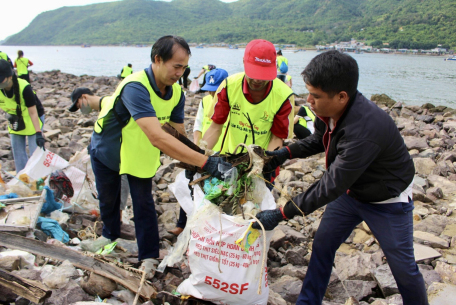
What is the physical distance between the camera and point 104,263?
2389 mm

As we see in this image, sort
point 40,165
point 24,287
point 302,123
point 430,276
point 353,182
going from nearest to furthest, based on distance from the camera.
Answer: point 353,182 → point 24,287 → point 430,276 → point 40,165 → point 302,123

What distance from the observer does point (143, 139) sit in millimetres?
2602

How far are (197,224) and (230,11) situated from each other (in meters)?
128

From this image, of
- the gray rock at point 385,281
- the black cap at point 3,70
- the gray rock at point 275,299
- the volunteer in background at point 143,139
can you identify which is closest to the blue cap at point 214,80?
the volunteer in background at point 143,139

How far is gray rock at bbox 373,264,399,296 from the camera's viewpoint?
2.80 m

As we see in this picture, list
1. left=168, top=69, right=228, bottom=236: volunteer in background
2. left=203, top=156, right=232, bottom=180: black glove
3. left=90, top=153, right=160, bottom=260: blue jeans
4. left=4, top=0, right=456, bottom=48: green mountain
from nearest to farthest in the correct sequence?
left=203, top=156, right=232, bottom=180: black glove
left=90, top=153, right=160, bottom=260: blue jeans
left=168, top=69, right=228, bottom=236: volunteer in background
left=4, top=0, right=456, bottom=48: green mountain

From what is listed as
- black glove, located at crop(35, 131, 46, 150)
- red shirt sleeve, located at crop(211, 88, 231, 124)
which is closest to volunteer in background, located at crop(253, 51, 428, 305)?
red shirt sleeve, located at crop(211, 88, 231, 124)

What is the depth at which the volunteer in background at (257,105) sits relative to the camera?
2.55m

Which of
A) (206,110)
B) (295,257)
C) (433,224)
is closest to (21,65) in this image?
(206,110)

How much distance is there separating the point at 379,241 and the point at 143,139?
1836 millimetres

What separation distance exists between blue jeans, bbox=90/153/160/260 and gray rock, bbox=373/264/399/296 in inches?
77.0

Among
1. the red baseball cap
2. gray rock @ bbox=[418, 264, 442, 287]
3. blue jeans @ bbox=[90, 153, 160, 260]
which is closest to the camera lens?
the red baseball cap

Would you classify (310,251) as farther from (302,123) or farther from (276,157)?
(302,123)

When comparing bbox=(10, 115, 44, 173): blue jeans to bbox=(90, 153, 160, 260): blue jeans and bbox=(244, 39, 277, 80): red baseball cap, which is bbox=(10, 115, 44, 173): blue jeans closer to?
bbox=(90, 153, 160, 260): blue jeans
